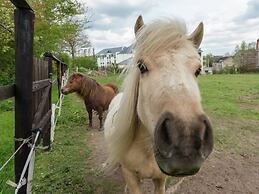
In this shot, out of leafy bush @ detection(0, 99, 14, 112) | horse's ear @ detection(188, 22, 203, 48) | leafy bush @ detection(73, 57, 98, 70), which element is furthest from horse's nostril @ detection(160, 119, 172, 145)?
leafy bush @ detection(73, 57, 98, 70)

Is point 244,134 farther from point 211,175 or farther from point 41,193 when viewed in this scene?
point 41,193

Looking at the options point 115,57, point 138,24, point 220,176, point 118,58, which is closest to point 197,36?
point 138,24

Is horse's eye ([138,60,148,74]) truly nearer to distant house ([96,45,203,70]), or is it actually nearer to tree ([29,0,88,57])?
distant house ([96,45,203,70])

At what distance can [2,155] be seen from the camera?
4.45 m

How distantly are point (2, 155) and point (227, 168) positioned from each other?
3.29 metres

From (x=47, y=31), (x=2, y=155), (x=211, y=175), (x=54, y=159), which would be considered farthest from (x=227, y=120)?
(x=47, y=31)

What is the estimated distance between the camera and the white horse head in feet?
5.14

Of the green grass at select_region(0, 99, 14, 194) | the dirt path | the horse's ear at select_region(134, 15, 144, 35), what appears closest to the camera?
the horse's ear at select_region(134, 15, 144, 35)

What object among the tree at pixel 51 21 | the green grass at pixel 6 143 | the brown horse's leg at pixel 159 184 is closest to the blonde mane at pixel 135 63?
the brown horse's leg at pixel 159 184

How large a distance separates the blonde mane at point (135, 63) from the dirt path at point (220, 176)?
1310 mm

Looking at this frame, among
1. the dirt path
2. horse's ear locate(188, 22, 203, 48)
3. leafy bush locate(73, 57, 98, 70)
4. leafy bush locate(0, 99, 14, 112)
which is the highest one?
leafy bush locate(73, 57, 98, 70)

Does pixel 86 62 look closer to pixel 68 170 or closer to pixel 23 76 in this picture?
pixel 68 170

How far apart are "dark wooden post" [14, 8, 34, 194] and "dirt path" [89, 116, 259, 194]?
1761 mm

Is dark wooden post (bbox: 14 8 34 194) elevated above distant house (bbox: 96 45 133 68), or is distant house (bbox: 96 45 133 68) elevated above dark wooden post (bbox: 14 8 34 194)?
distant house (bbox: 96 45 133 68)
